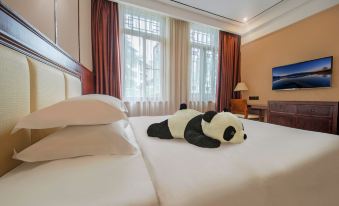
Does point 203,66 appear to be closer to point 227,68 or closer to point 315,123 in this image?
point 227,68

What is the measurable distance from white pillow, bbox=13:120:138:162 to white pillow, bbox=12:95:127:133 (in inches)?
1.8

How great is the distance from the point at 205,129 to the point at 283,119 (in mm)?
2782

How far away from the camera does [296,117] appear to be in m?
2.73

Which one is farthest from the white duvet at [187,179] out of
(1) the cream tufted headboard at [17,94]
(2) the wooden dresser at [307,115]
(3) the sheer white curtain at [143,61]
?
(3) the sheer white curtain at [143,61]

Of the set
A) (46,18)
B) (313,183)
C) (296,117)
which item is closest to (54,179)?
(313,183)

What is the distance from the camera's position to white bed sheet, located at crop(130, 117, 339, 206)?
0.50 metres

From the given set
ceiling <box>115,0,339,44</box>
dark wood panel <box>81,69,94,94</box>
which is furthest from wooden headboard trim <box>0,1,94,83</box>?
ceiling <box>115,0,339,44</box>

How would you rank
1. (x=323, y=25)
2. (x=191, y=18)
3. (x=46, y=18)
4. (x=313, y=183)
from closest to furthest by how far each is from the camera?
(x=313, y=183) → (x=46, y=18) → (x=323, y=25) → (x=191, y=18)

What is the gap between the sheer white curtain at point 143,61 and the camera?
307 cm

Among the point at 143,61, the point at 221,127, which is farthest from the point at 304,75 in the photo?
the point at 143,61

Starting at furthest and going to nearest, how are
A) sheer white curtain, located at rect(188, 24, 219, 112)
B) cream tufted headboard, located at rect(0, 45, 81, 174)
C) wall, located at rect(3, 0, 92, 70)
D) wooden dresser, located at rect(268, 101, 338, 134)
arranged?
sheer white curtain, located at rect(188, 24, 219, 112) < wooden dresser, located at rect(268, 101, 338, 134) < wall, located at rect(3, 0, 92, 70) < cream tufted headboard, located at rect(0, 45, 81, 174)

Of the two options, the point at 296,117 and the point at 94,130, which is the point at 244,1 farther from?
the point at 94,130

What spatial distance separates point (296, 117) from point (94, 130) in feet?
10.9

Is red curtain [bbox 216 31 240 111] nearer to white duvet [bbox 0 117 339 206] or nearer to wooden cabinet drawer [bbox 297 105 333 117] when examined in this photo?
wooden cabinet drawer [bbox 297 105 333 117]
